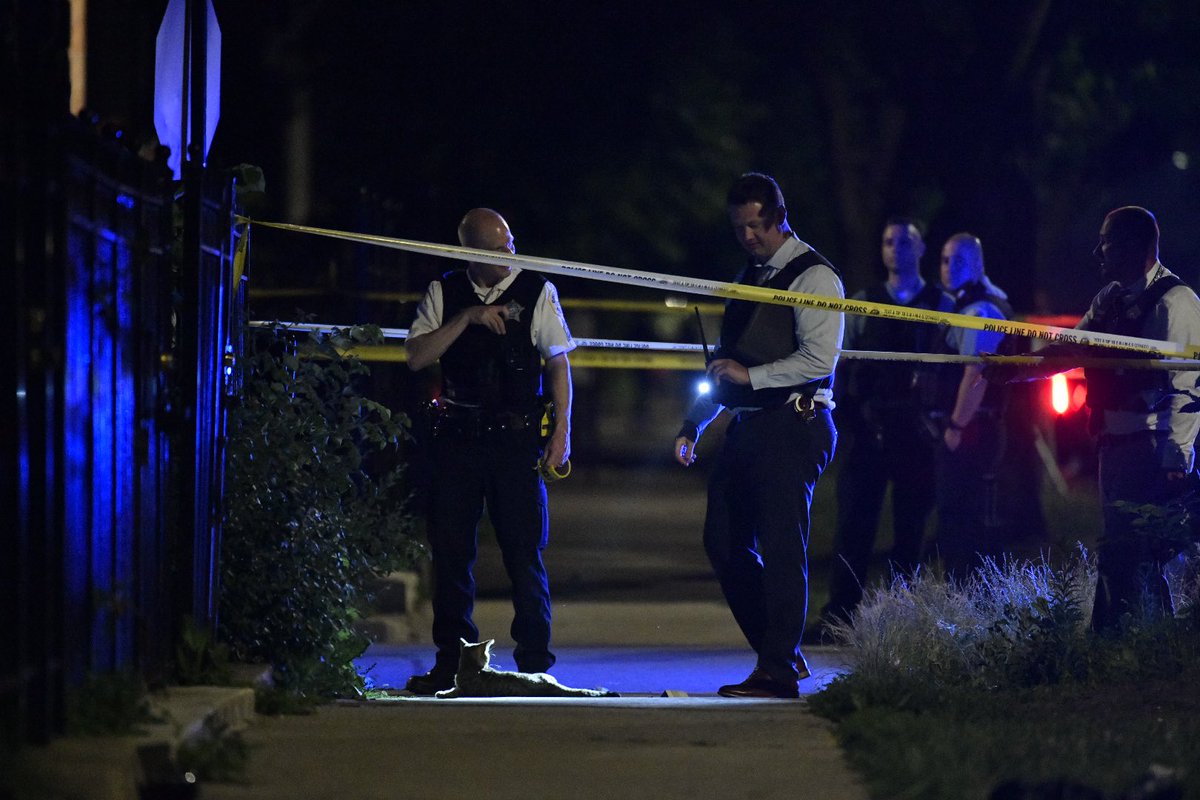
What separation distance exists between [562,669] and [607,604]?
2.15 meters

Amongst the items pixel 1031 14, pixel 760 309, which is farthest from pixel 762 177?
pixel 1031 14

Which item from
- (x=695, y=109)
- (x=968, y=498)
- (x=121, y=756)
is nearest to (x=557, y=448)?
(x=121, y=756)

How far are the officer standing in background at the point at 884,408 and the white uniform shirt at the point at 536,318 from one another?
8.73ft

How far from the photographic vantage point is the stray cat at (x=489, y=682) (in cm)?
764

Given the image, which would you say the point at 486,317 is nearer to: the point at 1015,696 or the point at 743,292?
the point at 743,292

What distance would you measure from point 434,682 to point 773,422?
5.89 ft

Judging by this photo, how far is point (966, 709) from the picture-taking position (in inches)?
247

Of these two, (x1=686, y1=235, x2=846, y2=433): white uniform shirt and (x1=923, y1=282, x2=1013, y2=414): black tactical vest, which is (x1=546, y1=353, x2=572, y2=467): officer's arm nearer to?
(x1=686, y1=235, x2=846, y2=433): white uniform shirt

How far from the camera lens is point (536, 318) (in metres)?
7.68

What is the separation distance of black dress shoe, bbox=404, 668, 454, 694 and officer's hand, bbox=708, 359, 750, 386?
1.69m

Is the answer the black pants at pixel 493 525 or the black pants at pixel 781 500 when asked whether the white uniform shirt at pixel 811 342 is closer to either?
the black pants at pixel 781 500

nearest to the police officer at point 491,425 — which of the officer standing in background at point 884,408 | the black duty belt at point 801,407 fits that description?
the black duty belt at point 801,407

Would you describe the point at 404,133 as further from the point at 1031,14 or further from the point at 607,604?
the point at 607,604

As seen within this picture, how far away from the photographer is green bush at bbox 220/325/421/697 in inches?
269
